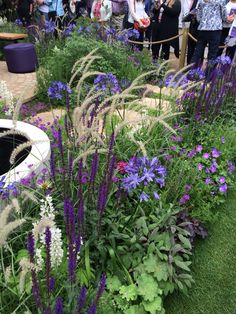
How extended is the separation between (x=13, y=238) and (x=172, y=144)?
67.9 inches

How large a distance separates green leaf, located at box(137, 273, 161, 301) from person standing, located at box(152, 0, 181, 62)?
5.60 metres

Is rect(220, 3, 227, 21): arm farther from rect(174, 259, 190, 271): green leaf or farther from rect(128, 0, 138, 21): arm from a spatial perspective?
rect(174, 259, 190, 271): green leaf

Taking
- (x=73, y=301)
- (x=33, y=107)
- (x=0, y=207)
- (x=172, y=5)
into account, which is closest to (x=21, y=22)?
(x=172, y=5)

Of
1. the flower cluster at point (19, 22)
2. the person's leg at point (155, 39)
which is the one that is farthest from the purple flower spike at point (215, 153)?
the flower cluster at point (19, 22)

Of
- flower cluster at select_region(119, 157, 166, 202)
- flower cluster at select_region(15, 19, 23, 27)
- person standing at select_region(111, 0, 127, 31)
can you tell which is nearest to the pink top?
person standing at select_region(111, 0, 127, 31)

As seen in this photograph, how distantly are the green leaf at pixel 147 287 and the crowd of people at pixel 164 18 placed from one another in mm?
4349

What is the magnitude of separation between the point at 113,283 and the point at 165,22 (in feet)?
20.3

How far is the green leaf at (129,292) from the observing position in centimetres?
200

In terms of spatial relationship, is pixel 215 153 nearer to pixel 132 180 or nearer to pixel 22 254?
pixel 132 180

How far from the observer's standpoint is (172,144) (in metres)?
3.12

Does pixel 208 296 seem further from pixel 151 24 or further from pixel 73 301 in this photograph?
pixel 151 24

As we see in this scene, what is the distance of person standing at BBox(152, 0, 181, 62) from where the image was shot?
6680mm

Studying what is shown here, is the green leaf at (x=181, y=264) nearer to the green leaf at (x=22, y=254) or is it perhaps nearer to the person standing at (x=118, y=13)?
the green leaf at (x=22, y=254)

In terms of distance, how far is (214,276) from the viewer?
2.51 metres
